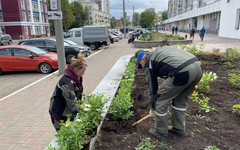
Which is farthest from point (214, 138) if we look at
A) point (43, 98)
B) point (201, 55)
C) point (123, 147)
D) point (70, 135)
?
point (201, 55)

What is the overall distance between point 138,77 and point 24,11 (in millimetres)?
49432

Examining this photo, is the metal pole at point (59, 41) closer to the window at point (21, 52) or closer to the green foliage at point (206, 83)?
the window at point (21, 52)

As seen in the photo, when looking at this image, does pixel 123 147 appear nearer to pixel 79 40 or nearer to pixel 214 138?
pixel 214 138

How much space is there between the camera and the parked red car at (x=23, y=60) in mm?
9219

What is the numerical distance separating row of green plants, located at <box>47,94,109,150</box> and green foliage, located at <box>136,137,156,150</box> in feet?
2.31

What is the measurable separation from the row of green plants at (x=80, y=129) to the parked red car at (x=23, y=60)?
7.45 metres

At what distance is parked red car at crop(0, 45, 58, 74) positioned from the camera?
922 cm

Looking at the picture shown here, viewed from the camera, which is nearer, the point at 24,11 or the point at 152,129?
the point at 152,129

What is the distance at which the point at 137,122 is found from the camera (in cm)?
322

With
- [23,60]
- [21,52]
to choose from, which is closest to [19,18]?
[21,52]

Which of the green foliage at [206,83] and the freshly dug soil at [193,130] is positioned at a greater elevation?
the green foliage at [206,83]

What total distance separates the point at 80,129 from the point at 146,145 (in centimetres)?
107

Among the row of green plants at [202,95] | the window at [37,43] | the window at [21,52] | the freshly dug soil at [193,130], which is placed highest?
the window at [37,43]

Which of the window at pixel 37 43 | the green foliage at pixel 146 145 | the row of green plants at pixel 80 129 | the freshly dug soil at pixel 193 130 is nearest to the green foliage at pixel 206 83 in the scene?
the freshly dug soil at pixel 193 130
